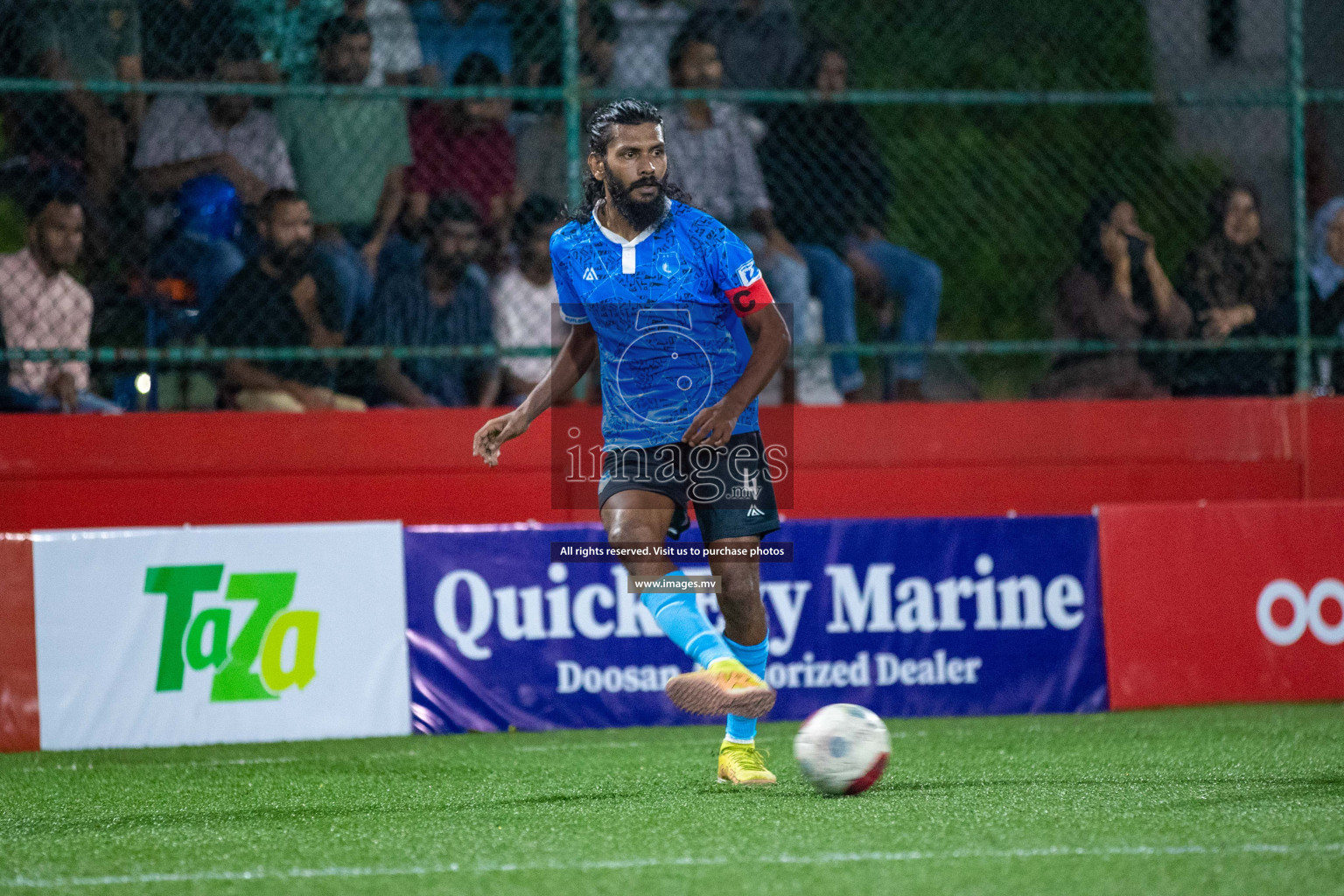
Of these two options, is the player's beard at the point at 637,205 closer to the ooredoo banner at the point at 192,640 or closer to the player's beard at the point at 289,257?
the ooredoo banner at the point at 192,640

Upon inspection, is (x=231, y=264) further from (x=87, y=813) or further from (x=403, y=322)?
(x=87, y=813)

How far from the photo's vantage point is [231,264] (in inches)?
318

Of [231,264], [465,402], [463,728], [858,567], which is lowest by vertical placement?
[463,728]

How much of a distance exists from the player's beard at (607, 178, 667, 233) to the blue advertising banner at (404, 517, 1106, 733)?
2.63 metres

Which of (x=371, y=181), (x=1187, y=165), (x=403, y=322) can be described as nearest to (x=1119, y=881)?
(x=403, y=322)

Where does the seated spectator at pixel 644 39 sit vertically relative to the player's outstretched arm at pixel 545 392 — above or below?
above

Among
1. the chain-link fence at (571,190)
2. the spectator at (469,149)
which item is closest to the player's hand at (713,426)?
the chain-link fence at (571,190)

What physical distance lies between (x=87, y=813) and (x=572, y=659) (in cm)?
278

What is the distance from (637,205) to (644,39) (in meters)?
4.26

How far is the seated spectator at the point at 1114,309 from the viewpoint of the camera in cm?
880

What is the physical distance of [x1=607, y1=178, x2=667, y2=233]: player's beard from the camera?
510cm

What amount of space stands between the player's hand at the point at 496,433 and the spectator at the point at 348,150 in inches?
128

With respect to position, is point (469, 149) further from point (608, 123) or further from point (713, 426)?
point (713, 426)

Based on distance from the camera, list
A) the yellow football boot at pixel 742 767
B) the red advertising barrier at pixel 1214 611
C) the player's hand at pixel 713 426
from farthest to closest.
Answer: the red advertising barrier at pixel 1214 611
the yellow football boot at pixel 742 767
the player's hand at pixel 713 426
